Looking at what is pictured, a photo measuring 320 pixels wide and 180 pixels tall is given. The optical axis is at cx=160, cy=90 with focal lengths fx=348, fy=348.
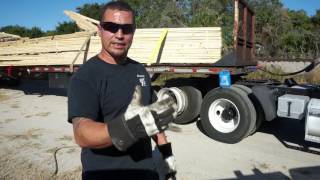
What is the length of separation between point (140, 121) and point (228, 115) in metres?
5.03

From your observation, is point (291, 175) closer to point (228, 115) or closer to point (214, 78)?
point (228, 115)

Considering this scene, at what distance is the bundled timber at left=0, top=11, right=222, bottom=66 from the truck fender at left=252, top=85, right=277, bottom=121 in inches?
60.5

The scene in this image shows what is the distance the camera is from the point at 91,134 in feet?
6.19

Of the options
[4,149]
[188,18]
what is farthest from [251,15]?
[188,18]

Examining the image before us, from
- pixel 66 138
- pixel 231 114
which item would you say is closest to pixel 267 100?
pixel 231 114

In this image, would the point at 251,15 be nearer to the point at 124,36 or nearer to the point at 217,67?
the point at 217,67

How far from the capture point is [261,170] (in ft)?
16.5

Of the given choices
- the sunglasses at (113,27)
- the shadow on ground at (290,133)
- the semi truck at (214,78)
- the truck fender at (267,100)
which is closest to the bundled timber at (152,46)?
the semi truck at (214,78)

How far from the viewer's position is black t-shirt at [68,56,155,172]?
2146 mm

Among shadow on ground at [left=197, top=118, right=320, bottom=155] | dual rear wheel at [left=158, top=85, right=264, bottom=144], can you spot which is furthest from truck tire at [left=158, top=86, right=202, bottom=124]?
shadow on ground at [left=197, top=118, right=320, bottom=155]

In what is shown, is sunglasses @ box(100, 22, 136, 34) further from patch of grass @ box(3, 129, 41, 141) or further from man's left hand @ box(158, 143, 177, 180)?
patch of grass @ box(3, 129, 41, 141)

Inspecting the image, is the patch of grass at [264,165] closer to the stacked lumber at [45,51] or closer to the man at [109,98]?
the man at [109,98]

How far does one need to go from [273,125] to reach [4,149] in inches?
217

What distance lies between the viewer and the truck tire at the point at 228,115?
239 inches
